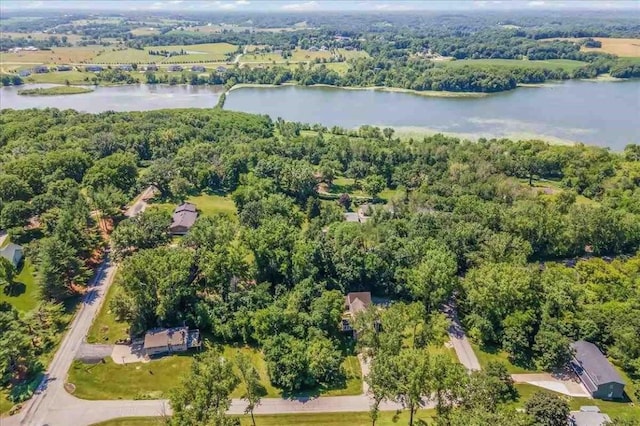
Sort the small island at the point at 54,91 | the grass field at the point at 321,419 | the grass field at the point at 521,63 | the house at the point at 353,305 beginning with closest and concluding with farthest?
the grass field at the point at 321,419
the house at the point at 353,305
the small island at the point at 54,91
the grass field at the point at 521,63

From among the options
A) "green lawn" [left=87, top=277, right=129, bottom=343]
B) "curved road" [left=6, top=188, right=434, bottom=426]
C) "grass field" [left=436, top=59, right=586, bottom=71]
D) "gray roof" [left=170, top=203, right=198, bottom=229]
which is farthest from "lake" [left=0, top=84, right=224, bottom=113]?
"curved road" [left=6, top=188, right=434, bottom=426]

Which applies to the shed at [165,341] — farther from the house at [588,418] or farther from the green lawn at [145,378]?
the house at [588,418]

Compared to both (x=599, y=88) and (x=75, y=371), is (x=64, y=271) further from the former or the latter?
(x=599, y=88)

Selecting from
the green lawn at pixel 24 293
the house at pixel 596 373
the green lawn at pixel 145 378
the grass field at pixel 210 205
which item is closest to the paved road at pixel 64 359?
the green lawn at pixel 145 378

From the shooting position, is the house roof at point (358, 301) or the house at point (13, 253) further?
the house at point (13, 253)

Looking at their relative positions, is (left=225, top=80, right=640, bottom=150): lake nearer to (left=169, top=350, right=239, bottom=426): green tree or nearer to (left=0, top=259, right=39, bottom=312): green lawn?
(left=0, top=259, right=39, bottom=312): green lawn

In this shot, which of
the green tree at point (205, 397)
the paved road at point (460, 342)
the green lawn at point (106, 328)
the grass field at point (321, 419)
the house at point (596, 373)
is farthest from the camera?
the green lawn at point (106, 328)
